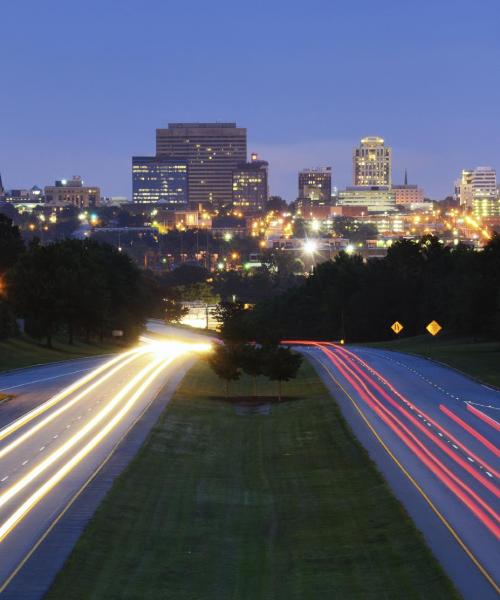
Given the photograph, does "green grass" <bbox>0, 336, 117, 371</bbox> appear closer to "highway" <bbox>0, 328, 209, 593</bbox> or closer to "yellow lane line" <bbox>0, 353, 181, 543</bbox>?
"highway" <bbox>0, 328, 209, 593</bbox>

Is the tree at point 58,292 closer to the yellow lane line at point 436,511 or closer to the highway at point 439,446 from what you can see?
the highway at point 439,446

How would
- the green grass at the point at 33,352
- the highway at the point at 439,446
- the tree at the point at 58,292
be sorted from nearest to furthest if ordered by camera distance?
the highway at the point at 439,446 → the green grass at the point at 33,352 → the tree at the point at 58,292

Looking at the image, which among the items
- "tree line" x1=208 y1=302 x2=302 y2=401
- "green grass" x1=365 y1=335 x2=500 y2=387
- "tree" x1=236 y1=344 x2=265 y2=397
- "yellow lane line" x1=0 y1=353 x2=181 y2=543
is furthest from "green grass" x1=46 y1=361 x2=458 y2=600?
"green grass" x1=365 y1=335 x2=500 y2=387

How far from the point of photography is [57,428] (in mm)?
57531

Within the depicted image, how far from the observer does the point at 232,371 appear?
76.1m

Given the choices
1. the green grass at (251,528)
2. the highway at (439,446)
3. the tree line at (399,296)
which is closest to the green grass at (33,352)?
the tree line at (399,296)

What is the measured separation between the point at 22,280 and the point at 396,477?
241ft

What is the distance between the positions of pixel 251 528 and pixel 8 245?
375 ft

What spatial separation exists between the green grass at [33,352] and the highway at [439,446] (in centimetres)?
2171

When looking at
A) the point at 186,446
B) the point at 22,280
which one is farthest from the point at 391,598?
the point at 22,280

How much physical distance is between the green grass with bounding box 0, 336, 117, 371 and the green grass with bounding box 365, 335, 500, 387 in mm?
27882

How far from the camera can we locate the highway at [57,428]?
3594 centimetres

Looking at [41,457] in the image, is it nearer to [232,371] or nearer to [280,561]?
[280,561]

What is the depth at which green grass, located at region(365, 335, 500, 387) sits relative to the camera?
84.5 m
